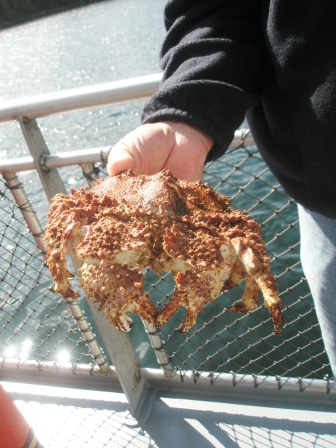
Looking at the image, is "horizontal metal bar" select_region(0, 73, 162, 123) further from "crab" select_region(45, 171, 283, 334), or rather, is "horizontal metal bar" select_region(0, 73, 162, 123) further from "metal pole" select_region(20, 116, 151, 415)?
"crab" select_region(45, 171, 283, 334)

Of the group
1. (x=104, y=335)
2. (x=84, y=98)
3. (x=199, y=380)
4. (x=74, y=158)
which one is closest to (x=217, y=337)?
(x=199, y=380)

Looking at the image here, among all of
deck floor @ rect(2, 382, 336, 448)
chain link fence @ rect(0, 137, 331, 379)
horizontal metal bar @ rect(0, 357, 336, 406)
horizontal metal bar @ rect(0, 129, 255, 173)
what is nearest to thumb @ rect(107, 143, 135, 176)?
horizontal metal bar @ rect(0, 129, 255, 173)

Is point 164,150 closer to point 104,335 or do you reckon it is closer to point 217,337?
point 104,335

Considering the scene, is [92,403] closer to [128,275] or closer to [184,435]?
[184,435]

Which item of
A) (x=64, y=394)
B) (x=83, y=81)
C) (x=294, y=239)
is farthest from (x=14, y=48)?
(x=64, y=394)

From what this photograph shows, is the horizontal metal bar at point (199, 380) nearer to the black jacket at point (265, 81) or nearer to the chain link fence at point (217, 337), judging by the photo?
the chain link fence at point (217, 337)

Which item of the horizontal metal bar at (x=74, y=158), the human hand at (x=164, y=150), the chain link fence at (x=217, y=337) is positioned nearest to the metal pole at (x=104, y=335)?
the horizontal metal bar at (x=74, y=158)
